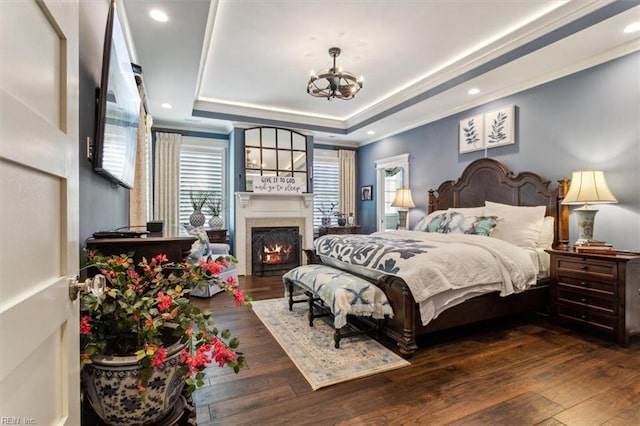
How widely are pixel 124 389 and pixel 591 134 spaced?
4.30m

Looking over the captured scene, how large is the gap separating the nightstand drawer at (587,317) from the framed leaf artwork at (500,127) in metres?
2.08

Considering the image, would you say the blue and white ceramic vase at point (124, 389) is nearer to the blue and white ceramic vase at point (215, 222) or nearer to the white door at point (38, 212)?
the white door at point (38, 212)

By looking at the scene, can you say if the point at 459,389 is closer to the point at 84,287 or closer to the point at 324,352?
the point at 324,352

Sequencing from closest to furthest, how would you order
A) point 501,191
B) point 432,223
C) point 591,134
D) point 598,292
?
point 598,292 < point 591,134 < point 501,191 < point 432,223

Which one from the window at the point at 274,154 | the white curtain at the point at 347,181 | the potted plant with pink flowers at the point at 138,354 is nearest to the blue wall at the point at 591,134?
the white curtain at the point at 347,181

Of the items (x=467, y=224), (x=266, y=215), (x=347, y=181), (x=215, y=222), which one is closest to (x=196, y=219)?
(x=215, y=222)

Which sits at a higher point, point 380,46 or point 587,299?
point 380,46

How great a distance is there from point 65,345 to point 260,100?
4985 millimetres

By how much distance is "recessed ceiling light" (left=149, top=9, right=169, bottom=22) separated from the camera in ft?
8.25

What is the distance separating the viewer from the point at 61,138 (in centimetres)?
77

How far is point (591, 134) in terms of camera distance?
10.6 ft

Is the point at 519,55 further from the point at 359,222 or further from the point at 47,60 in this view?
the point at 359,222

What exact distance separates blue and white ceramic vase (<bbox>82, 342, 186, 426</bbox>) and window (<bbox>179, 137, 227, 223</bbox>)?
5047 millimetres
